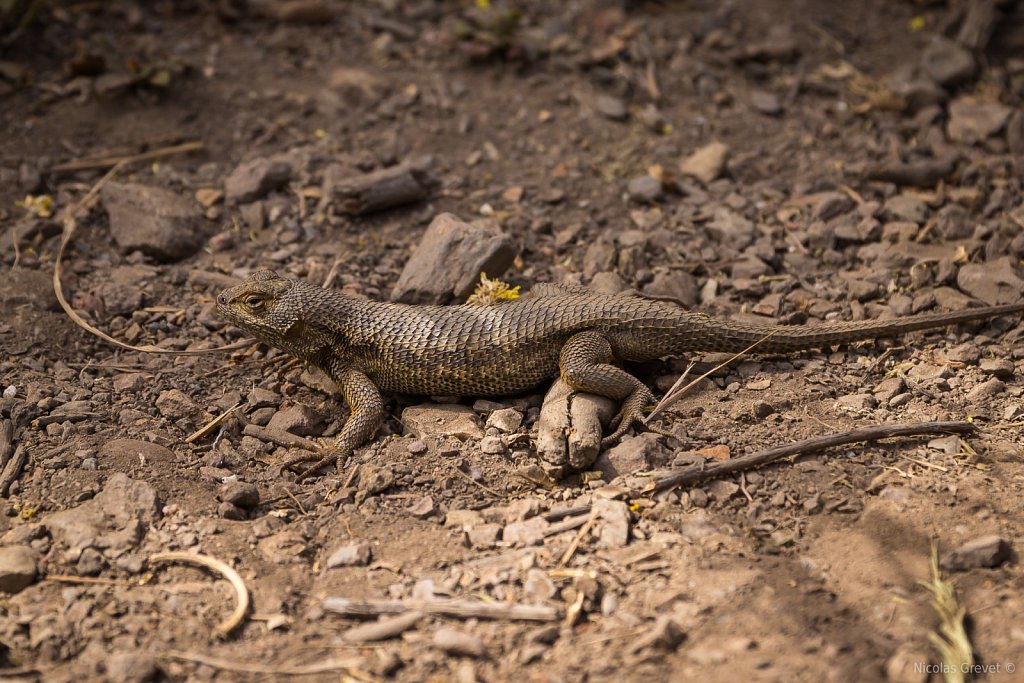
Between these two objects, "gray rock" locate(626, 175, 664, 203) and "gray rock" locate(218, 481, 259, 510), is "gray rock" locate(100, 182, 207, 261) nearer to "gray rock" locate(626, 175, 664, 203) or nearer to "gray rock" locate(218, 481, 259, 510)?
"gray rock" locate(218, 481, 259, 510)

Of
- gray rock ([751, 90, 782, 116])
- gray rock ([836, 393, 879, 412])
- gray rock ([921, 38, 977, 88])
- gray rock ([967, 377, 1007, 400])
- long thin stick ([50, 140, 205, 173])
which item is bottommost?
gray rock ([836, 393, 879, 412])

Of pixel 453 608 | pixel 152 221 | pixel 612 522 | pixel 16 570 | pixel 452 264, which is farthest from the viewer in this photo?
pixel 152 221

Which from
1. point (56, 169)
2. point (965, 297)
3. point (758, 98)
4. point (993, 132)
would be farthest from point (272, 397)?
point (993, 132)

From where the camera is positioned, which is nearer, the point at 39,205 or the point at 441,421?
the point at 441,421

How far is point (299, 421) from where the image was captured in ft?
19.3

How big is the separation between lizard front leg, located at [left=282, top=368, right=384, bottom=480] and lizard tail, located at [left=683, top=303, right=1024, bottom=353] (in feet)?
7.11

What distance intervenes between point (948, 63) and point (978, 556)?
20.0 feet

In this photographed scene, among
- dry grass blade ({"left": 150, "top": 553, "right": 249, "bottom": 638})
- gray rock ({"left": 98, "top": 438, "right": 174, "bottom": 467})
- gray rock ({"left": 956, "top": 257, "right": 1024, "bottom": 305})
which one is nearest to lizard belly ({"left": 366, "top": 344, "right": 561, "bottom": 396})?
gray rock ({"left": 98, "top": 438, "right": 174, "bottom": 467})

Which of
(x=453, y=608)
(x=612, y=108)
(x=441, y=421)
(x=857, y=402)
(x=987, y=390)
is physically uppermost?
(x=612, y=108)

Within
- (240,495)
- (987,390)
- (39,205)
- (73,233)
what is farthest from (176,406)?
A: (987,390)

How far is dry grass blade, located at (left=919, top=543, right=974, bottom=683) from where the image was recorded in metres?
3.77

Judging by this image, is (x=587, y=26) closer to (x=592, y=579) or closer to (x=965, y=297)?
(x=965, y=297)

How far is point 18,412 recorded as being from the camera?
220 inches

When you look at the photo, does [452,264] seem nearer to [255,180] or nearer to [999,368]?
[255,180]
